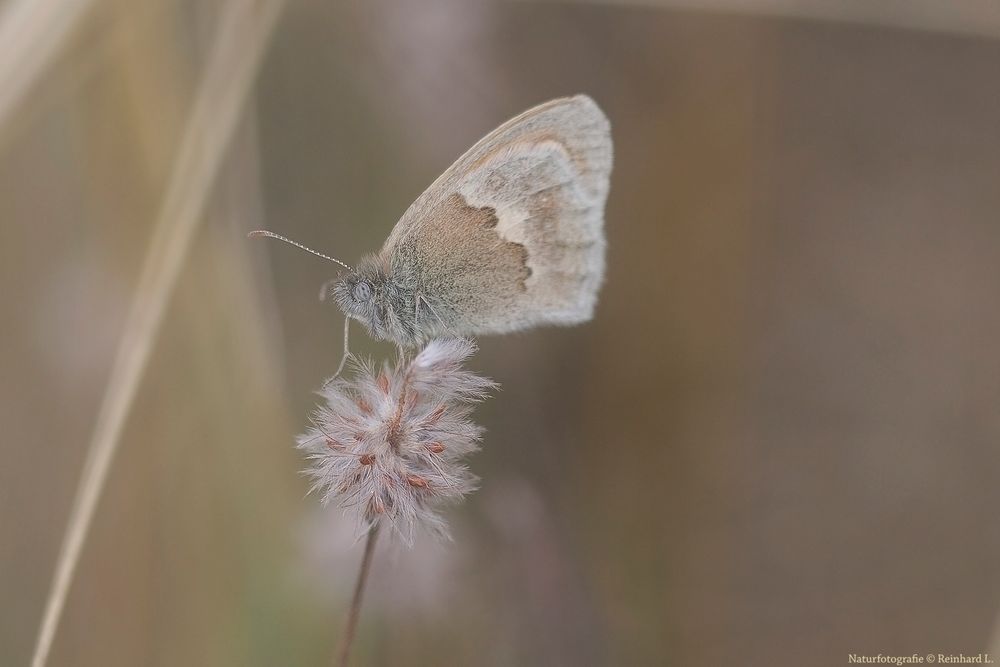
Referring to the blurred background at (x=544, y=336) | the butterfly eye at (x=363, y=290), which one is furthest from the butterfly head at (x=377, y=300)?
the blurred background at (x=544, y=336)

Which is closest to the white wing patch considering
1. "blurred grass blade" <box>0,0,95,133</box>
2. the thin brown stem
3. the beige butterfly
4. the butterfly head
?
the beige butterfly

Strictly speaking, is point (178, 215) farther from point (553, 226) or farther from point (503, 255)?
point (553, 226)

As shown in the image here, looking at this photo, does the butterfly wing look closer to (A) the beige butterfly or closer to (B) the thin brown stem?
(A) the beige butterfly

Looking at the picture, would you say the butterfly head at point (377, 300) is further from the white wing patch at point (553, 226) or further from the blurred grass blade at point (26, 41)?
the blurred grass blade at point (26, 41)

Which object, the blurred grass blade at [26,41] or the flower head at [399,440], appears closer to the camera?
the flower head at [399,440]

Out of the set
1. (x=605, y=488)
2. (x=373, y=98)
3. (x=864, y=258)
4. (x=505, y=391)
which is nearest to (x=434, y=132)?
(x=373, y=98)

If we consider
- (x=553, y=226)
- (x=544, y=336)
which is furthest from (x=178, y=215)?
(x=544, y=336)
